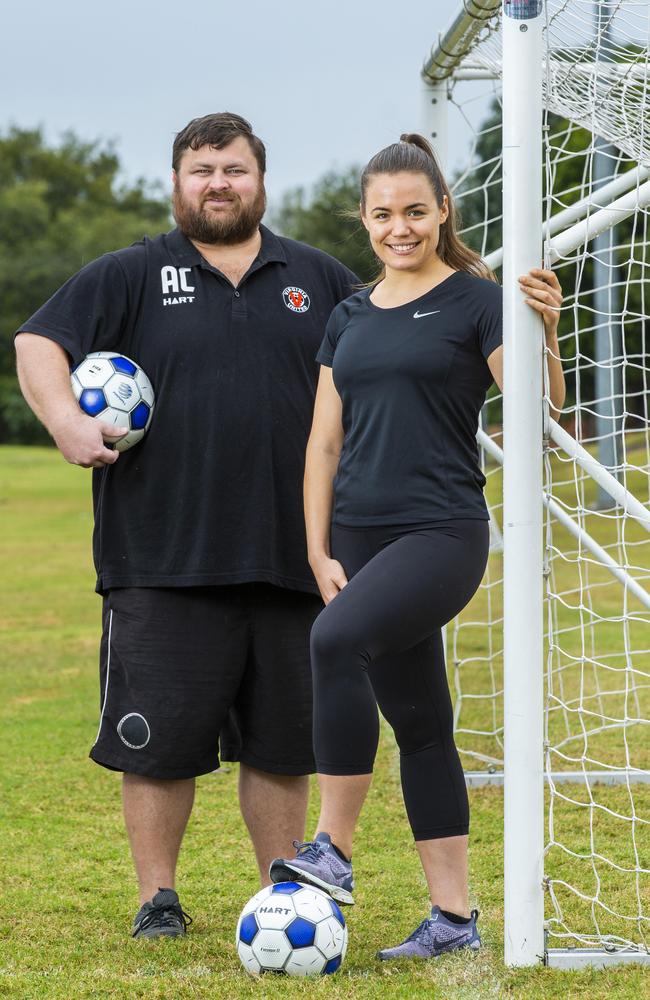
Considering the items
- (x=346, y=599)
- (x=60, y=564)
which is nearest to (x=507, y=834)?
(x=346, y=599)

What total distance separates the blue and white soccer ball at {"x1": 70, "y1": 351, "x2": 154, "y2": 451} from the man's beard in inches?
18.0

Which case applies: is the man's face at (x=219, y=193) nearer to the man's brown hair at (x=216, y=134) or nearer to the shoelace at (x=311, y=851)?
the man's brown hair at (x=216, y=134)

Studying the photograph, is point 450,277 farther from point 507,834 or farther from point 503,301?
point 507,834

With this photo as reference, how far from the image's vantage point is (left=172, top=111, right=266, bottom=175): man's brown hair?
157 inches

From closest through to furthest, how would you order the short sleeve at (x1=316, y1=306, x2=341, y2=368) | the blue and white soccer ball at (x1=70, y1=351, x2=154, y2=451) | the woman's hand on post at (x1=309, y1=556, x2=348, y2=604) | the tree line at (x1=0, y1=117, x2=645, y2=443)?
1. the woman's hand on post at (x1=309, y1=556, x2=348, y2=604)
2. the short sleeve at (x1=316, y1=306, x2=341, y2=368)
3. the blue and white soccer ball at (x1=70, y1=351, x2=154, y2=451)
4. the tree line at (x1=0, y1=117, x2=645, y2=443)

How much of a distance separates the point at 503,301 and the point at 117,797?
323 centimetres

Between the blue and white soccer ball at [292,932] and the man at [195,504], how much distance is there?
65cm

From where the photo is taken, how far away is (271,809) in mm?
4141

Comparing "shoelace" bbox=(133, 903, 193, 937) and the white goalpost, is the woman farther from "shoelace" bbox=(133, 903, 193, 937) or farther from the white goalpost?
"shoelace" bbox=(133, 903, 193, 937)

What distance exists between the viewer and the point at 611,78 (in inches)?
188

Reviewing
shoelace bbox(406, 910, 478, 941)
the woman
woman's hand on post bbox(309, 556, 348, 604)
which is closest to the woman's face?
the woman

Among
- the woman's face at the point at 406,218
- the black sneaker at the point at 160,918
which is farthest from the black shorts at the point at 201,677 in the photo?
the woman's face at the point at 406,218

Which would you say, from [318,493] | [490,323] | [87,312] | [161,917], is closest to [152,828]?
[161,917]

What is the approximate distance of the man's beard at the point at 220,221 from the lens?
405 cm
